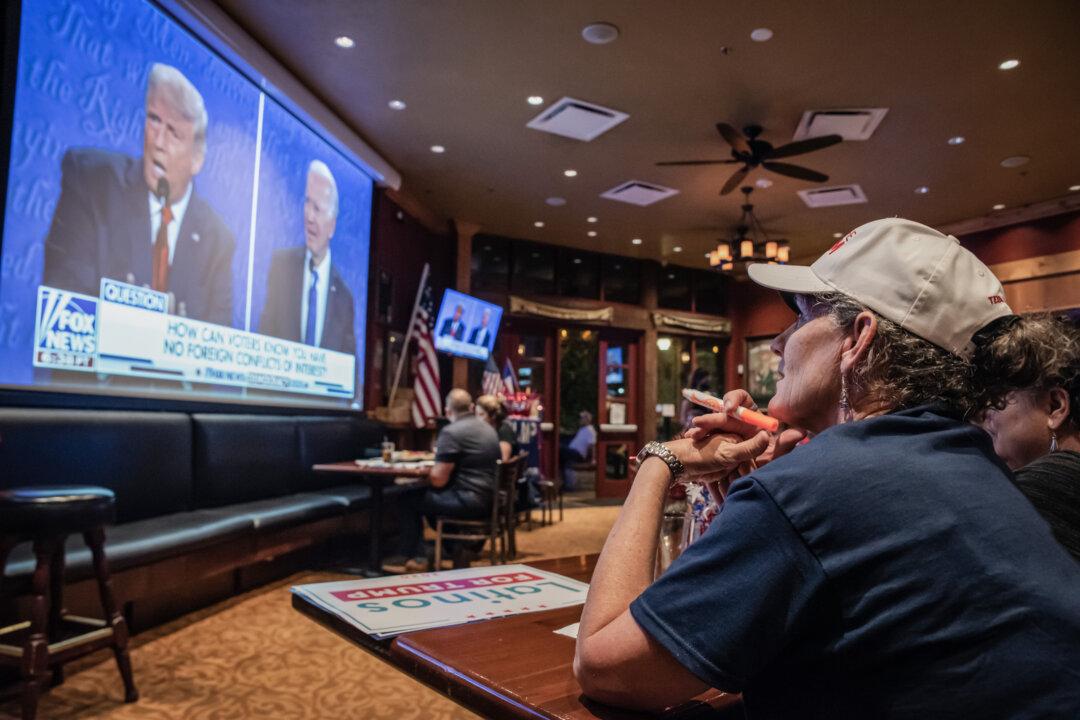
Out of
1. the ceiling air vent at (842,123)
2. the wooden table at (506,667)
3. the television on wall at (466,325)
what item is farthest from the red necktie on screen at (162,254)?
the ceiling air vent at (842,123)

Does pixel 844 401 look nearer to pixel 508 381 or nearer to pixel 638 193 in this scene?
pixel 638 193

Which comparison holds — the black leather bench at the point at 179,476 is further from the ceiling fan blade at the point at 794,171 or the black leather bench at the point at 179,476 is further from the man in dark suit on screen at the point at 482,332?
the ceiling fan blade at the point at 794,171

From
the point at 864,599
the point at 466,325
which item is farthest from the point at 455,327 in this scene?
the point at 864,599

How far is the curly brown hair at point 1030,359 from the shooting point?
1.00 metres

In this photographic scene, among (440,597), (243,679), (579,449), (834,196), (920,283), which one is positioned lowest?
(243,679)

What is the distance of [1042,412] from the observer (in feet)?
5.28

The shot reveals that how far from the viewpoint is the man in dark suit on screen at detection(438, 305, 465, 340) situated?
27.7 feet

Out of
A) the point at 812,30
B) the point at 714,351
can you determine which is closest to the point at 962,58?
the point at 812,30

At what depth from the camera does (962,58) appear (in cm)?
489

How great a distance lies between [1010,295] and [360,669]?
874 centimetres

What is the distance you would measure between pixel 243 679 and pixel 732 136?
16.4 feet

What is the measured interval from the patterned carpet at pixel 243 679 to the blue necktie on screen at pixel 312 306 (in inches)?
103

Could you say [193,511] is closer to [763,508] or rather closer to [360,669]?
[360,669]

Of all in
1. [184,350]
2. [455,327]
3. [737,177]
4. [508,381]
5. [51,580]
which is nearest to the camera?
[51,580]
